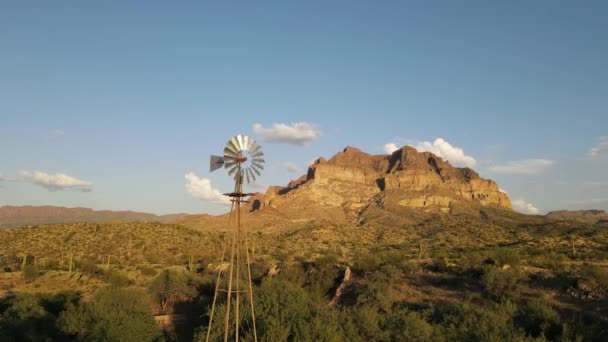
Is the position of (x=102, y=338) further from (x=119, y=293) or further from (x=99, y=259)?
(x=99, y=259)

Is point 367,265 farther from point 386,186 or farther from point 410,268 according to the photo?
point 386,186

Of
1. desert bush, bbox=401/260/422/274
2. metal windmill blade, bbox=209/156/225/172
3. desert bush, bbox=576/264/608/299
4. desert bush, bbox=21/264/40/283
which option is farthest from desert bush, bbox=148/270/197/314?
desert bush, bbox=576/264/608/299

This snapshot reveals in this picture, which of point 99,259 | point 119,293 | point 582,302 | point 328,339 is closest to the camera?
point 328,339

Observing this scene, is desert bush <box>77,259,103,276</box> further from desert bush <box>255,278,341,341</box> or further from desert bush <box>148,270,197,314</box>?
desert bush <box>255,278,341,341</box>

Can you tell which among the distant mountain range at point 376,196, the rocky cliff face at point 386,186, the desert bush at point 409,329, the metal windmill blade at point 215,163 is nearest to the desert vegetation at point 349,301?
the desert bush at point 409,329

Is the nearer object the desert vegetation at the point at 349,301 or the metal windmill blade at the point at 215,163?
the metal windmill blade at the point at 215,163

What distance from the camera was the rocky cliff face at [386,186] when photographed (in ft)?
438

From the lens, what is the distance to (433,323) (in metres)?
16.8

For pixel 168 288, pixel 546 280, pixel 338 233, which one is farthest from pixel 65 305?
pixel 338 233

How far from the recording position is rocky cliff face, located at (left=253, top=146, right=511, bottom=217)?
134m

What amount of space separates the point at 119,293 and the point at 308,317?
11993mm

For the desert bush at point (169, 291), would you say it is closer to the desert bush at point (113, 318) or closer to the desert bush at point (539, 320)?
the desert bush at point (113, 318)

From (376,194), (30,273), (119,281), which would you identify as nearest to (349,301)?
(119,281)

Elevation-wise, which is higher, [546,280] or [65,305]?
[546,280]
